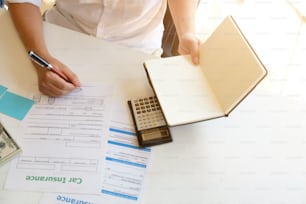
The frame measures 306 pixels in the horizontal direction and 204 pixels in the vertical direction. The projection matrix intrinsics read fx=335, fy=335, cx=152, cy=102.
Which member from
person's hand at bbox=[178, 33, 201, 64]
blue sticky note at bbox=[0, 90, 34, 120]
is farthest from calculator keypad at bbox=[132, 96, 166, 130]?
blue sticky note at bbox=[0, 90, 34, 120]

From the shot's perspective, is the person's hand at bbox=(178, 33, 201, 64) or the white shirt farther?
the white shirt

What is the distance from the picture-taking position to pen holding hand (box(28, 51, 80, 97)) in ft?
2.45

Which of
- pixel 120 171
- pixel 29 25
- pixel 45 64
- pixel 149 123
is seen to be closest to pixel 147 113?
pixel 149 123

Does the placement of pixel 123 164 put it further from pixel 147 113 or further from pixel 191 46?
pixel 191 46

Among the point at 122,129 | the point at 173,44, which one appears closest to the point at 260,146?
the point at 122,129

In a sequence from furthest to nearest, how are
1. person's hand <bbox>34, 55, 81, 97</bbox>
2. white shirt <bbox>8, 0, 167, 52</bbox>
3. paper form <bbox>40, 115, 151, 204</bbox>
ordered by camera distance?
white shirt <bbox>8, 0, 167, 52</bbox>
person's hand <bbox>34, 55, 81, 97</bbox>
paper form <bbox>40, 115, 151, 204</bbox>

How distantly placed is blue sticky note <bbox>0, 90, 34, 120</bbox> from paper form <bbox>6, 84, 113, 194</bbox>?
2cm

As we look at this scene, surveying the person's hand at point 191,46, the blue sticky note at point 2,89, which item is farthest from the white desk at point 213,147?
the person's hand at point 191,46

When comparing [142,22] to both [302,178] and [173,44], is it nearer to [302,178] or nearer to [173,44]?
[173,44]

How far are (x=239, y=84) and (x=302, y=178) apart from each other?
24 cm

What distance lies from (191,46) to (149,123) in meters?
0.22

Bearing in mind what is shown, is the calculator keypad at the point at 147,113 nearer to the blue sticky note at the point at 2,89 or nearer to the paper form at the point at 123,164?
the paper form at the point at 123,164

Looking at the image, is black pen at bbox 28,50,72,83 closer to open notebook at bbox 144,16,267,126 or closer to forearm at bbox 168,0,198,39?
open notebook at bbox 144,16,267,126

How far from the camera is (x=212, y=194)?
0.66m
